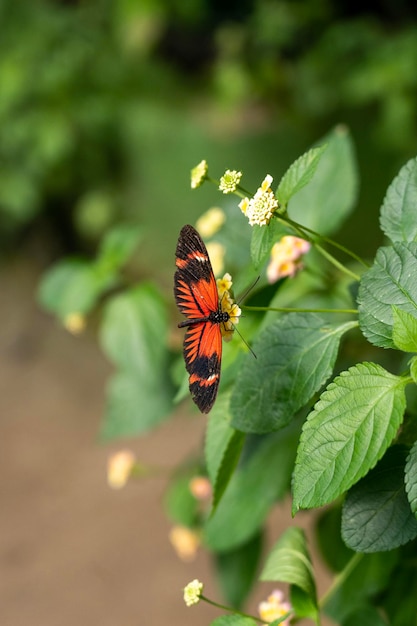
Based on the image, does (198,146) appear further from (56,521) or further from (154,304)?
(154,304)

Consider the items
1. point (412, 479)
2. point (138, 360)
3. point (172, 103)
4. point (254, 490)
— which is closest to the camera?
point (412, 479)

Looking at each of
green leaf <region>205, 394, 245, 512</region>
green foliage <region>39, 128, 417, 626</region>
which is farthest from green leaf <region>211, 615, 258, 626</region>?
green leaf <region>205, 394, 245, 512</region>

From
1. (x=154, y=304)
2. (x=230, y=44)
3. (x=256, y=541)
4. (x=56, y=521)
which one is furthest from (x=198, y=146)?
(x=256, y=541)

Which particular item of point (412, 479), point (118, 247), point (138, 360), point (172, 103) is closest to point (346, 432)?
point (412, 479)

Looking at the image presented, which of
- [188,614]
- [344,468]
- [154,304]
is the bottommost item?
[344,468]

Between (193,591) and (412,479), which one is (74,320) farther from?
(412,479)

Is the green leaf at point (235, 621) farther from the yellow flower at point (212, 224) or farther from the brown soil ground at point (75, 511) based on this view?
the brown soil ground at point (75, 511)

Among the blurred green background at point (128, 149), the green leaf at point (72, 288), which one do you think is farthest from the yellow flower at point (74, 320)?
the blurred green background at point (128, 149)
